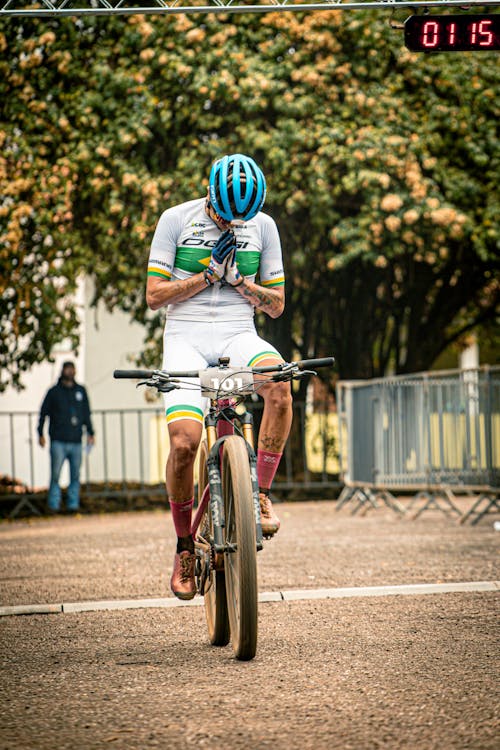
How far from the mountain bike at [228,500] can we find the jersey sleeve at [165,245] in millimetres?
539

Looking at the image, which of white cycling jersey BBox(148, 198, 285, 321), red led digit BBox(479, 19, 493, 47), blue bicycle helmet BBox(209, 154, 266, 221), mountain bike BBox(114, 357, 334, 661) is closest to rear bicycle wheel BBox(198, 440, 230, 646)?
mountain bike BBox(114, 357, 334, 661)

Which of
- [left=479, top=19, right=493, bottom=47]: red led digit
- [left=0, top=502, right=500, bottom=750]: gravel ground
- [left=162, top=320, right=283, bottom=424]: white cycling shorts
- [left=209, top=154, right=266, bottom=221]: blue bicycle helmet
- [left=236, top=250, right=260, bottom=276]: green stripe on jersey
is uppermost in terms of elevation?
[left=479, top=19, right=493, bottom=47]: red led digit

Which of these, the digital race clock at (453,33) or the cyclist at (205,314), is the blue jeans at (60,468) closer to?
the digital race clock at (453,33)

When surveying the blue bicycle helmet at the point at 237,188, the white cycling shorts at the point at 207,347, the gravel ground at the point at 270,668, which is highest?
the blue bicycle helmet at the point at 237,188

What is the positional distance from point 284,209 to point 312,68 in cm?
229

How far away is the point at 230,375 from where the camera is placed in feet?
18.5

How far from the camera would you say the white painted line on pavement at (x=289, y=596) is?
7.26 m

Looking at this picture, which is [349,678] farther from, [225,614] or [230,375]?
[230,375]

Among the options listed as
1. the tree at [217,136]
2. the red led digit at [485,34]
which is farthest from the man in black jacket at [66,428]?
the red led digit at [485,34]

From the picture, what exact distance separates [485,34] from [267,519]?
6.28 meters

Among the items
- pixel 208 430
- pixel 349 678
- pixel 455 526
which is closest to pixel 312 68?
pixel 455 526

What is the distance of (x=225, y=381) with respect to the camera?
222 inches

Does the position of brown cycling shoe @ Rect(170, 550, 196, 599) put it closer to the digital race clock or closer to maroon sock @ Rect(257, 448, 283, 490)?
maroon sock @ Rect(257, 448, 283, 490)

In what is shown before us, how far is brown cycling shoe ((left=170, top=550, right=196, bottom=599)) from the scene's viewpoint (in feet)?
19.3
